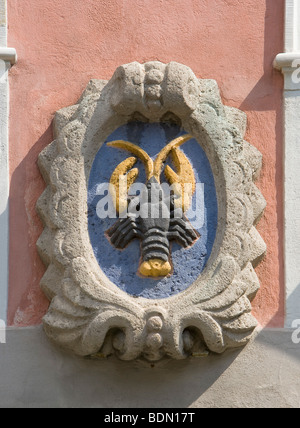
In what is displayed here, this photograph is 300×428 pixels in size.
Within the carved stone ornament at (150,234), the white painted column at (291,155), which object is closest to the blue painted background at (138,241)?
the carved stone ornament at (150,234)

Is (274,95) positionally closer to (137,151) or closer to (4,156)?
(137,151)

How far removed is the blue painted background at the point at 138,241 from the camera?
818cm

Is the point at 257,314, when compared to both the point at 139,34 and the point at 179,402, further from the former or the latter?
the point at 139,34

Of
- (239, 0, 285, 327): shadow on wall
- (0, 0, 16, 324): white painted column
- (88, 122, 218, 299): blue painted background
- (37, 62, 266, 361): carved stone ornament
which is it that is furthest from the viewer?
(239, 0, 285, 327): shadow on wall

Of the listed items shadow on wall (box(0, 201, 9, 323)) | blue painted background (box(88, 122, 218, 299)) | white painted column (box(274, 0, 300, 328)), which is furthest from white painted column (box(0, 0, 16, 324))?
white painted column (box(274, 0, 300, 328))

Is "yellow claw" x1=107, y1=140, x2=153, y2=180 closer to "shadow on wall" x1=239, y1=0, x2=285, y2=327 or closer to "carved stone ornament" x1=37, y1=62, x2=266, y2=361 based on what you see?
"carved stone ornament" x1=37, y1=62, x2=266, y2=361

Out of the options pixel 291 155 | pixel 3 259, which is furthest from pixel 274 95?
pixel 3 259

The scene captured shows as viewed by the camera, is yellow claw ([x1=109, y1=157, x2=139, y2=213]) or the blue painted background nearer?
the blue painted background

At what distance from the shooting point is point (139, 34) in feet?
28.6

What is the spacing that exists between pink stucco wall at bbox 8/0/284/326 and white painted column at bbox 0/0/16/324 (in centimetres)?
4

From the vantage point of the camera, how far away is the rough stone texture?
8.09 metres

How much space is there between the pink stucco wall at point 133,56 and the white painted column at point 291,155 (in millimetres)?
44

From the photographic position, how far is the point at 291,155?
8.50m
